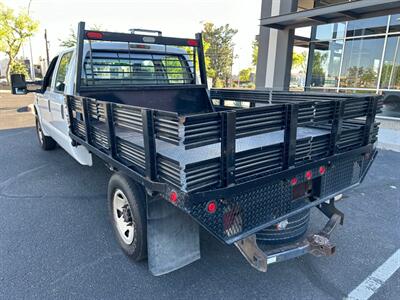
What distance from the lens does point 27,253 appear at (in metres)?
3.06

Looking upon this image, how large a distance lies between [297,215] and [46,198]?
359cm

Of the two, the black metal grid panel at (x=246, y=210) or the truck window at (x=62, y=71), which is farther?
the truck window at (x=62, y=71)

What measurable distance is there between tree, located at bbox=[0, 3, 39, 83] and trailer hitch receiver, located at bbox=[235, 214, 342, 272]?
112 ft

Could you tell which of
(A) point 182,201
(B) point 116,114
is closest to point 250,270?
(A) point 182,201

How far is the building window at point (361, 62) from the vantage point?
33.0 feet

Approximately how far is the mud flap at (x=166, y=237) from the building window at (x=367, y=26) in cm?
1038

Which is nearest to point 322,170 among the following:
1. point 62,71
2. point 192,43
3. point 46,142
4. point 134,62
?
point 192,43

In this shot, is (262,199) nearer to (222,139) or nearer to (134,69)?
(222,139)

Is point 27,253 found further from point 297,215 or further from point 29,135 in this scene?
point 29,135

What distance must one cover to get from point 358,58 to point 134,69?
9.33m

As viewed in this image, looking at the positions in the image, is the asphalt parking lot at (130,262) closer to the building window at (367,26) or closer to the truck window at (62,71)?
the truck window at (62,71)

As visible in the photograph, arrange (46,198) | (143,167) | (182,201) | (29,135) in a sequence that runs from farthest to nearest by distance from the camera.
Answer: (29,135), (46,198), (143,167), (182,201)

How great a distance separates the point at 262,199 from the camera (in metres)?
2.32

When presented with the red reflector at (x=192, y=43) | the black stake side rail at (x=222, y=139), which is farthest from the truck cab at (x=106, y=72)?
the black stake side rail at (x=222, y=139)
